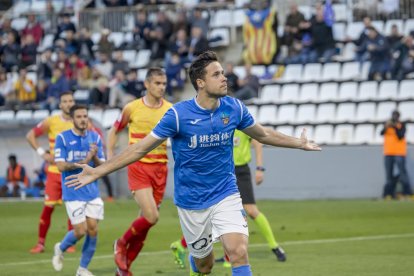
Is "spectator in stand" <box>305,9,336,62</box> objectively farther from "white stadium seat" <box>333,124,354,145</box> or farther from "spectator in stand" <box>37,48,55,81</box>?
"spectator in stand" <box>37,48,55,81</box>

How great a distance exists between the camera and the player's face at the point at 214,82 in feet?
33.0

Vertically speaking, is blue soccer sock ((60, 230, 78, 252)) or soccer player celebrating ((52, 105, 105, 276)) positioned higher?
soccer player celebrating ((52, 105, 105, 276))

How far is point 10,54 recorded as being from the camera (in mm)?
36656

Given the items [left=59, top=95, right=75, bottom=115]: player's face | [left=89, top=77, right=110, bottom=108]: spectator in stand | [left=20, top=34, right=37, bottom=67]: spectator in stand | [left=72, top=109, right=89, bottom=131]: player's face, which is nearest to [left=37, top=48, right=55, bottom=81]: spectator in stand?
[left=20, top=34, right=37, bottom=67]: spectator in stand

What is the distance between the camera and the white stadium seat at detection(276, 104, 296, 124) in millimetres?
29391

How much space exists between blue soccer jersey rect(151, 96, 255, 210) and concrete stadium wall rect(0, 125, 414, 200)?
16.3 m

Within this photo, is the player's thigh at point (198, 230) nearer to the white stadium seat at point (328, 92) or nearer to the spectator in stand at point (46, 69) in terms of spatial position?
the white stadium seat at point (328, 92)

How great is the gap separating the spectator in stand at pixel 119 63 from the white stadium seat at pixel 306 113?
6003mm

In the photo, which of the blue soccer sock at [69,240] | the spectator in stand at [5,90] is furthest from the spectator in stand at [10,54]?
the blue soccer sock at [69,240]

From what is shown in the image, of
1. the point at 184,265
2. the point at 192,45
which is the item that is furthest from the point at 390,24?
the point at 184,265

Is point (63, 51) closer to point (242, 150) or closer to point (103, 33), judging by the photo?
point (103, 33)

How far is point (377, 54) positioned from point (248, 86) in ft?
11.6

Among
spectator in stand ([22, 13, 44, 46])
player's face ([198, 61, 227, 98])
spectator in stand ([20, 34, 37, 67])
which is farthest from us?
spectator in stand ([22, 13, 44, 46])

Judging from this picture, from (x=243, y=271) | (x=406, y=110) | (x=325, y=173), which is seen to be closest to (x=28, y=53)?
(x=325, y=173)
